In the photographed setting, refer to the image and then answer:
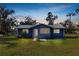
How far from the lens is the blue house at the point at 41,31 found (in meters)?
16.9

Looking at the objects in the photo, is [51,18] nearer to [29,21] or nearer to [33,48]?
[29,21]

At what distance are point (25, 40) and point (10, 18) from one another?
32 centimetres

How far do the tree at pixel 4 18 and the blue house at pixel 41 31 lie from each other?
144mm

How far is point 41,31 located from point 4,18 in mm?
468

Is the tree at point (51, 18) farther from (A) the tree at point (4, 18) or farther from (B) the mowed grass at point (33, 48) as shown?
(A) the tree at point (4, 18)

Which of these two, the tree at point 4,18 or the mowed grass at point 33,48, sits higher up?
the tree at point 4,18

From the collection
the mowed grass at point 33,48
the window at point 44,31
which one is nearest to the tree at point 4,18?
the mowed grass at point 33,48

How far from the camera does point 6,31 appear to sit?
16.9m

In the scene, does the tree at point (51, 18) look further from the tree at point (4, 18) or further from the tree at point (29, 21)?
the tree at point (4, 18)

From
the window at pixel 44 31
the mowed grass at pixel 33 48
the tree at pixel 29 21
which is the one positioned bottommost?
the mowed grass at pixel 33 48

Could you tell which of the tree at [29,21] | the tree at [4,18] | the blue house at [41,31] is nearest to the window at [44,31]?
the blue house at [41,31]

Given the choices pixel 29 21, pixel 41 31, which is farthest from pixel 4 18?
pixel 41 31

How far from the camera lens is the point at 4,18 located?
16.9 m

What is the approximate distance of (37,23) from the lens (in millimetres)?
16906
